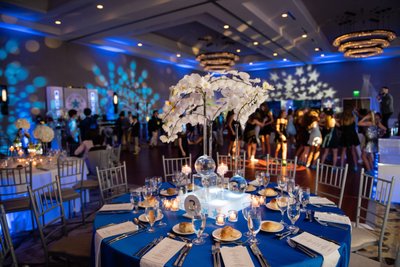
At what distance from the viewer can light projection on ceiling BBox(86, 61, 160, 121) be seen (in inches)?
432

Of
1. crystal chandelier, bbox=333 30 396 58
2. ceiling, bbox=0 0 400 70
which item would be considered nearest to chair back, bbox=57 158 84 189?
ceiling, bbox=0 0 400 70

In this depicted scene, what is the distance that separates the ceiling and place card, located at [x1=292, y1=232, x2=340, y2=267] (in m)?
5.55

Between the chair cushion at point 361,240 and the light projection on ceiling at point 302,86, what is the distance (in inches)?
514

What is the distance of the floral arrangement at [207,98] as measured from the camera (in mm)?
2164

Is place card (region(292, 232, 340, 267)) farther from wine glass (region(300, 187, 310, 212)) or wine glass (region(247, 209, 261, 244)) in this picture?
wine glass (region(300, 187, 310, 212))

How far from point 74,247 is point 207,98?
1606 mm

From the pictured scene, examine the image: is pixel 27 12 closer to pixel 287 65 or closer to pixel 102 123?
pixel 102 123

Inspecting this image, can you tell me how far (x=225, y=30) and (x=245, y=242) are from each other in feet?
26.8

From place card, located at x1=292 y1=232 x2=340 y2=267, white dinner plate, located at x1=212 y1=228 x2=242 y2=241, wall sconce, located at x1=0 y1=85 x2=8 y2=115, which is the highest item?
wall sconce, located at x1=0 y1=85 x2=8 y2=115

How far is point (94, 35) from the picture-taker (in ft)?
29.0

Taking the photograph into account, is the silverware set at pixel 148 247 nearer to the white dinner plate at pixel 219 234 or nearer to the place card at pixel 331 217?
the white dinner plate at pixel 219 234

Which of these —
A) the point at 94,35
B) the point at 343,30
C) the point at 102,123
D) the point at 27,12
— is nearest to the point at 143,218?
the point at 27,12

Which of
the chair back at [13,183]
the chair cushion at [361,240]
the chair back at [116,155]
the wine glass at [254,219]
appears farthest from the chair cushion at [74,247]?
the chair back at [116,155]

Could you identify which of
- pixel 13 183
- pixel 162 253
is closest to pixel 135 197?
pixel 162 253
